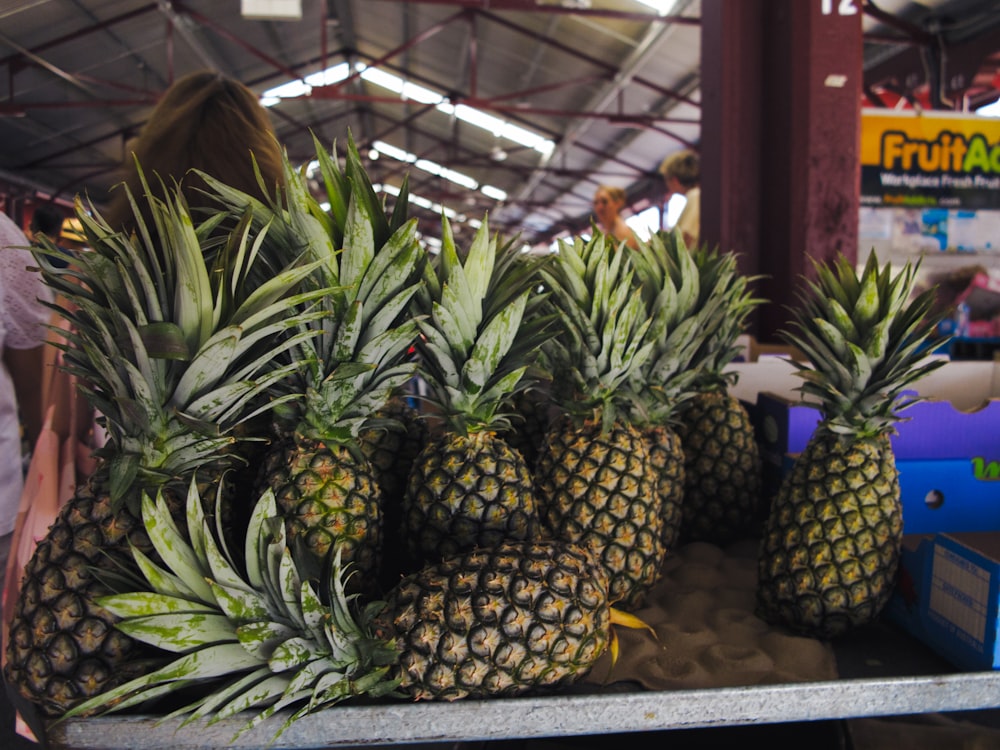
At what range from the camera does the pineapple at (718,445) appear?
5.35ft

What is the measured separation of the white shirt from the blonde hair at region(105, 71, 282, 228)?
0.75 metres

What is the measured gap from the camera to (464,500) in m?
1.11

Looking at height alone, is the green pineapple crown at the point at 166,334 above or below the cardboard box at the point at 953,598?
above

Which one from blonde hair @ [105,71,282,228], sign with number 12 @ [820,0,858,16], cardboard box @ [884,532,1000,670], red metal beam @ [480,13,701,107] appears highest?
red metal beam @ [480,13,701,107]

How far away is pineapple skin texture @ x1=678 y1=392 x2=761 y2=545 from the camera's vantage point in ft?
5.35

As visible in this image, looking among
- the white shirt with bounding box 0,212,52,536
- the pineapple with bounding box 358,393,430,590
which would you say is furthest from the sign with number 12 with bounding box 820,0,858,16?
the white shirt with bounding box 0,212,52,536

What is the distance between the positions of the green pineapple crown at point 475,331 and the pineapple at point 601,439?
0.12m

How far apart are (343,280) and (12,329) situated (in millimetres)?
1865

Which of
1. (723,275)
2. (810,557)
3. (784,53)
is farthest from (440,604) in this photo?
(784,53)

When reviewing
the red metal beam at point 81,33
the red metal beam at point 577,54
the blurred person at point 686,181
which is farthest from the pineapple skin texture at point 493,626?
the red metal beam at point 81,33

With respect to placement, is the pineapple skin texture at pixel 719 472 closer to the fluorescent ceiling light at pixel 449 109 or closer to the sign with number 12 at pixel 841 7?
the sign with number 12 at pixel 841 7

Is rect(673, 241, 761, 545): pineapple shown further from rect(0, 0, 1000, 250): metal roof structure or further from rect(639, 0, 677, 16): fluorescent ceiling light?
rect(639, 0, 677, 16): fluorescent ceiling light

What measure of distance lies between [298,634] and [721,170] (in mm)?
2830

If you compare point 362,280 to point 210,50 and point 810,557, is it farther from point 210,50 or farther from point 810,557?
point 210,50
